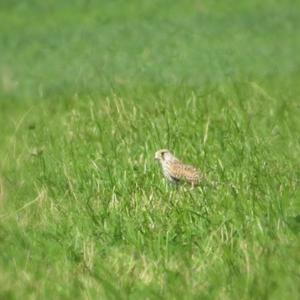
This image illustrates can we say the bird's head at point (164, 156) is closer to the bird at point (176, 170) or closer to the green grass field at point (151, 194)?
the bird at point (176, 170)

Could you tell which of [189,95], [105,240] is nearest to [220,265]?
[105,240]

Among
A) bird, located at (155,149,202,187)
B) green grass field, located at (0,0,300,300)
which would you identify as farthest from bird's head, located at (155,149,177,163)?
green grass field, located at (0,0,300,300)

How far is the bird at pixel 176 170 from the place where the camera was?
7.46m

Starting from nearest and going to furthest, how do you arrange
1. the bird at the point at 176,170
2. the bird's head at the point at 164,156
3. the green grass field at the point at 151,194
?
the green grass field at the point at 151,194 < the bird at the point at 176,170 < the bird's head at the point at 164,156

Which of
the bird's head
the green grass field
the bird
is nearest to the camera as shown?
the green grass field

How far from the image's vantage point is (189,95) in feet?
36.2

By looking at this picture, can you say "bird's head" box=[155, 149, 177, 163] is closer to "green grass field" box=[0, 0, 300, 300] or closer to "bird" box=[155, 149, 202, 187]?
"bird" box=[155, 149, 202, 187]

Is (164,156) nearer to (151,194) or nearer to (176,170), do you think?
(176,170)

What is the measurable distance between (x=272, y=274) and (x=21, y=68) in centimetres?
1542

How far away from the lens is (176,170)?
25.1ft

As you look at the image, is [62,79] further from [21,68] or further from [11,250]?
[11,250]

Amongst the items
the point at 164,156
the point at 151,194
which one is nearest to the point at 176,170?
the point at 164,156

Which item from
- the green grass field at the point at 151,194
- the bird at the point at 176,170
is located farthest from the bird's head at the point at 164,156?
the green grass field at the point at 151,194

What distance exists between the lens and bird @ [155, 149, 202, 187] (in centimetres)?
746
